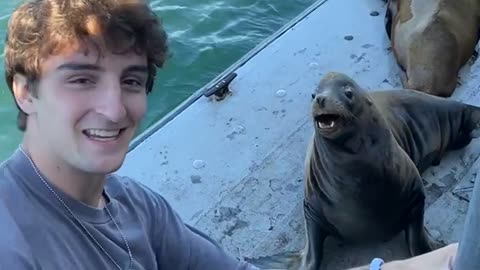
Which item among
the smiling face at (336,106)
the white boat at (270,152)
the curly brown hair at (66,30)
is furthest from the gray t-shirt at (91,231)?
the white boat at (270,152)

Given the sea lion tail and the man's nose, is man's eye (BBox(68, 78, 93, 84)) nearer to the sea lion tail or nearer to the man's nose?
the man's nose

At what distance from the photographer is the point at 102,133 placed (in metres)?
1.82

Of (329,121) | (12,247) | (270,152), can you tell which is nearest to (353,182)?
(329,121)

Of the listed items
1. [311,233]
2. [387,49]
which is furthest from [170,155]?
[387,49]

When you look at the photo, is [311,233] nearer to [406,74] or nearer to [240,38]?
[406,74]

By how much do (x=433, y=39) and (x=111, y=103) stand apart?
308cm

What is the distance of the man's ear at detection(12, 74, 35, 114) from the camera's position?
71.9 inches

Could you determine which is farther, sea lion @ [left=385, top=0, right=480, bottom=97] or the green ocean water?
the green ocean water

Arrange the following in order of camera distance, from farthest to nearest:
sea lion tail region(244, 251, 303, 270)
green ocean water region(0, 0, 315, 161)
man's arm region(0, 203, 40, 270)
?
green ocean water region(0, 0, 315, 161), sea lion tail region(244, 251, 303, 270), man's arm region(0, 203, 40, 270)

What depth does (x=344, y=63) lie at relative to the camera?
15.1 ft

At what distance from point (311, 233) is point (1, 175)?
1843 mm

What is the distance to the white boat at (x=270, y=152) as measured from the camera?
3.51m

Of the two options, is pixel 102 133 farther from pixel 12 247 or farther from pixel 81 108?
pixel 12 247

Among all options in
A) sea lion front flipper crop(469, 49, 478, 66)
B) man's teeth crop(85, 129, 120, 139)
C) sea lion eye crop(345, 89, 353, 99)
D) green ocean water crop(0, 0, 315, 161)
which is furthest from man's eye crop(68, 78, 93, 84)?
green ocean water crop(0, 0, 315, 161)
